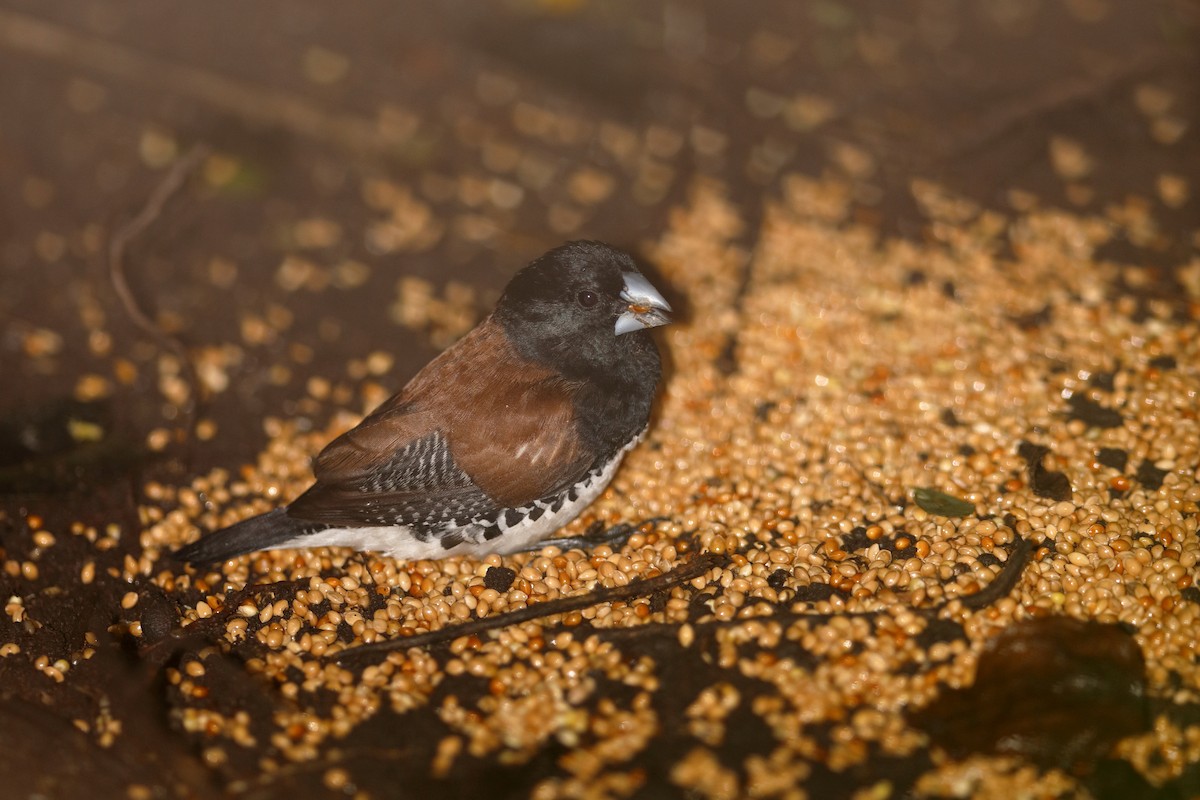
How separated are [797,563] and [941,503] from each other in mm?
590

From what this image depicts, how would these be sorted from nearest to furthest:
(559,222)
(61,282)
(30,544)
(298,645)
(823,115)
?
(298,645), (30,544), (61,282), (559,222), (823,115)

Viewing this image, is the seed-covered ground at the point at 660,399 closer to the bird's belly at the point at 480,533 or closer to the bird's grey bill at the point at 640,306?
the bird's belly at the point at 480,533

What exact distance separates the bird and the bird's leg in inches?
5.4

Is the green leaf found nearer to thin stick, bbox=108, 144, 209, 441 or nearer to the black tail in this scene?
the black tail

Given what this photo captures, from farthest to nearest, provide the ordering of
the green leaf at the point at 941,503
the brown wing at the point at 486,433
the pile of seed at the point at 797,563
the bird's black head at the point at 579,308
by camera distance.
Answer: the green leaf at the point at 941,503
the bird's black head at the point at 579,308
the brown wing at the point at 486,433
the pile of seed at the point at 797,563

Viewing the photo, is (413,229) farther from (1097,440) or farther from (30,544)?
(1097,440)

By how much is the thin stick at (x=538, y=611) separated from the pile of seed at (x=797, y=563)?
0.03 metres

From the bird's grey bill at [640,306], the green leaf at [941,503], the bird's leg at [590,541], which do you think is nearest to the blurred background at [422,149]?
the bird's leg at [590,541]

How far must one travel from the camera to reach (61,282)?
478 cm

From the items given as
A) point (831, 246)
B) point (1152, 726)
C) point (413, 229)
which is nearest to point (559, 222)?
point (413, 229)

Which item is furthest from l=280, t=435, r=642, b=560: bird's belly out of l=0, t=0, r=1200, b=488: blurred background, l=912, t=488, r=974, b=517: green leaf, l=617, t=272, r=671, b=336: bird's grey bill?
l=912, t=488, r=974, b=517: green leaf

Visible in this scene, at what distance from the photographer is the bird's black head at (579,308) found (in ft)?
10.9

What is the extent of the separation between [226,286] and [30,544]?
159 centimetres

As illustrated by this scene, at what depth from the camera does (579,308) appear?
131 inches
